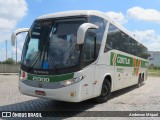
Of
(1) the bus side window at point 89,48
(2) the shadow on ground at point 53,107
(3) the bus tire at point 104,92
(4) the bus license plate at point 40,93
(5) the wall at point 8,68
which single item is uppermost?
(1) the bus side window at point 89,48

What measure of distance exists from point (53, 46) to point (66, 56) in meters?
0.62

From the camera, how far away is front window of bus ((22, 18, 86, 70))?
9.99 metres

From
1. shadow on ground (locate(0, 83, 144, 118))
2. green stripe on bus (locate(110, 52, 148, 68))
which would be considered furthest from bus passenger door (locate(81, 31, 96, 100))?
green stripe on bus (locate(110, 52, 148, 68))

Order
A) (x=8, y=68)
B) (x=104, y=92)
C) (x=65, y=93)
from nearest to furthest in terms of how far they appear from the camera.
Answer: (x=65, y=93)
(x=104, y=92)
(x=8, y=68)

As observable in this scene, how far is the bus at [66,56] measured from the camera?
32.4ft

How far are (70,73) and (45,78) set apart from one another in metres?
0.87

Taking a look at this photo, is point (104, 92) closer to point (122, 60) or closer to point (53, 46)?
point (122, 60)

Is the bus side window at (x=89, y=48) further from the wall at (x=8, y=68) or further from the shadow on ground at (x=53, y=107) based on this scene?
the wall at (x=8, y=68)

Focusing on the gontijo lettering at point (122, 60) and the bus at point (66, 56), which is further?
the gontijo lettering at point (122, 60)

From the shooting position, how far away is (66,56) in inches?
392

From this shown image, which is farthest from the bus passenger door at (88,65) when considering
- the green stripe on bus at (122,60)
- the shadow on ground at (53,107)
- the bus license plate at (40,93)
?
the green stripe on bus at (122,60)

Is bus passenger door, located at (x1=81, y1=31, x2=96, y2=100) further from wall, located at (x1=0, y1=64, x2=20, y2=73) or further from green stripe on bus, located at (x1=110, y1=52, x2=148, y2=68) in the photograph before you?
wall, located at (x1=0, y1=64, x2=20, y2=73)

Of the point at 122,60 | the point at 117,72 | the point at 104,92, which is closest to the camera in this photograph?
the point at 104,92

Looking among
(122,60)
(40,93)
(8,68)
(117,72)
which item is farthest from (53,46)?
(8,68)
